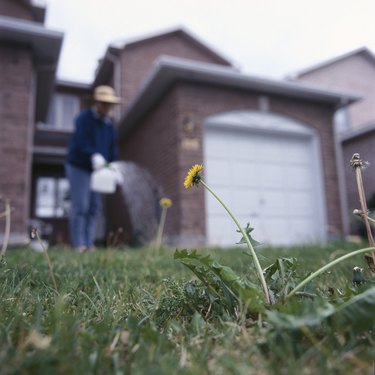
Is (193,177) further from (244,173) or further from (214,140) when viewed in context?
(244,173)

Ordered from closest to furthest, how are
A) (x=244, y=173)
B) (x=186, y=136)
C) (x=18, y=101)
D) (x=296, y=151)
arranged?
(x=18, y=101) → (x=186, y=136) → (x=244, y=173) → (x=296, y=151)

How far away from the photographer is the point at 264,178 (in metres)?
8.41

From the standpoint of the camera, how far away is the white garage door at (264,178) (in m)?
7.90

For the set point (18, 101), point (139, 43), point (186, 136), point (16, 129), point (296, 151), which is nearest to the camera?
point (16, 129)

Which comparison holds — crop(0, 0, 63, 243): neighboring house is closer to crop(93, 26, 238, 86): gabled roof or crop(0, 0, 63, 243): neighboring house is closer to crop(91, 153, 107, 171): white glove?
crop(91, 153, 107, 171): white glove

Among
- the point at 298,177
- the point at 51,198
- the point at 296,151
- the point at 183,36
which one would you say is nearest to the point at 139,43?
the point at 183,36

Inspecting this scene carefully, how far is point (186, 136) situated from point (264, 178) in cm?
200

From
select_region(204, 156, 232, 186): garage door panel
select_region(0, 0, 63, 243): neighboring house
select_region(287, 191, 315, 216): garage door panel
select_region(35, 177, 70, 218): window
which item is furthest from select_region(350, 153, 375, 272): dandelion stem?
select_region(35, 177, 70, 218): window

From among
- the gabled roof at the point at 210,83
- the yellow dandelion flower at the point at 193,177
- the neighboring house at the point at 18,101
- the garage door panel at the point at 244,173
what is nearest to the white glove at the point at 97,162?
the neighboring house at the point at 18,101

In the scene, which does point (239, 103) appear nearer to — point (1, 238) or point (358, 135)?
point (358, 135)

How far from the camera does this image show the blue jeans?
17.3ft

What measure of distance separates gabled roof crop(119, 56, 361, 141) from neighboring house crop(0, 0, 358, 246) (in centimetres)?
2

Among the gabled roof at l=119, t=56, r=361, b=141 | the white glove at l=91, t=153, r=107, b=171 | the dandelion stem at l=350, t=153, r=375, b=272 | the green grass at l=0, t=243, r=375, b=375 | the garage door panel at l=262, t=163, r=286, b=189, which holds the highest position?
the gabled roof at l=119, t=56, r=361, b=141

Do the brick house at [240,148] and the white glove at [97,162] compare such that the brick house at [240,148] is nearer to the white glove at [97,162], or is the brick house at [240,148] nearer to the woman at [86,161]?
the woman at [86,161]
